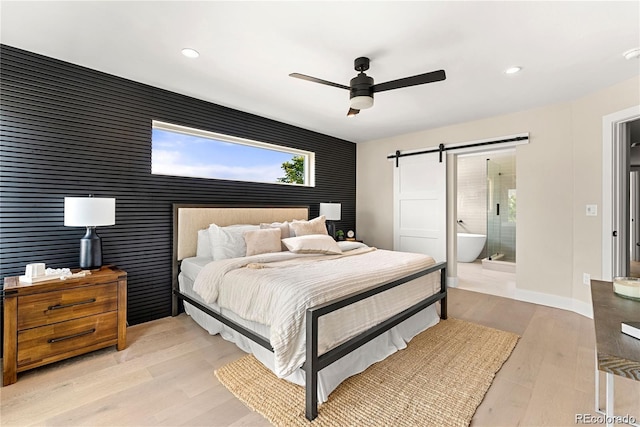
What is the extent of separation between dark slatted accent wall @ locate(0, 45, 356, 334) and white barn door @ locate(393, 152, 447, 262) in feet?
9.16

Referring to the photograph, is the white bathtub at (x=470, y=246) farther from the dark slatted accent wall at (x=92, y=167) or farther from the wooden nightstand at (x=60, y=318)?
the wooden nightstand at (x=60, y=318)

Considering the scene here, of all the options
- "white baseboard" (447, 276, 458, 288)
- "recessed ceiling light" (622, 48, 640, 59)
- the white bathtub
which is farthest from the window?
the white bathtub

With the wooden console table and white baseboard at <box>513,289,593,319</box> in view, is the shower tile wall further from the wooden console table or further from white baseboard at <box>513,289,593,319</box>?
the wooden console table

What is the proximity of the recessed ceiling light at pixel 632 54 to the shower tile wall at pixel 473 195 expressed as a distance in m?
3.95

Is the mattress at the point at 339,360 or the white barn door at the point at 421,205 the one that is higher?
the white barn door at the point at 421,205

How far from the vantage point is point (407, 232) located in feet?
16.1

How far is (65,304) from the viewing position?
84.0 inches

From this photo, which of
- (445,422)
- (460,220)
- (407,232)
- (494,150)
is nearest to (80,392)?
(445,422)

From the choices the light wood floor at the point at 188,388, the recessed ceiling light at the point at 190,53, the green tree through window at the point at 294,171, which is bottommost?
the light wood floor at the point at 188,388

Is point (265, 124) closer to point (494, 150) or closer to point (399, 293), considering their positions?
point (399, 293)

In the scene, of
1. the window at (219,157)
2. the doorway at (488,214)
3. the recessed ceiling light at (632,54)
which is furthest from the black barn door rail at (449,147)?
the window at (219,157)

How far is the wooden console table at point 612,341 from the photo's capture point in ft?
3.05

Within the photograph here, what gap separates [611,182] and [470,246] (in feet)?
11.0

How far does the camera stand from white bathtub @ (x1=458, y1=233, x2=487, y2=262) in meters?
6.18
